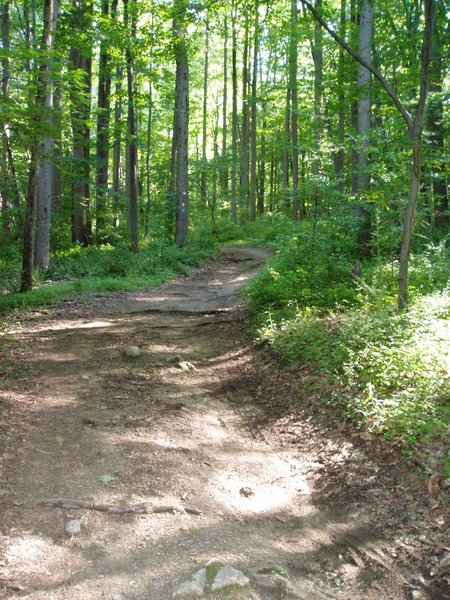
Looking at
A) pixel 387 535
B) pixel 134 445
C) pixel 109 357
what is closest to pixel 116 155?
pixel 109 357

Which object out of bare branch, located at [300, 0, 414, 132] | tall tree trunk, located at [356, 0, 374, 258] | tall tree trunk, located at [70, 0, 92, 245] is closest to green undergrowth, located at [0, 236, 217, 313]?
tall tree trunk, located at [70, 0, 92, 245]

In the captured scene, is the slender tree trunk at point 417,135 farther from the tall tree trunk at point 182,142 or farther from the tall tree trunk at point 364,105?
the tall tree trunk at point 182,142

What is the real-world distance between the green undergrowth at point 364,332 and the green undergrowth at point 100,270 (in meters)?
4.35

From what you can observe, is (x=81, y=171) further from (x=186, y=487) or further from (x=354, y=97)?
(x=186, y=487)

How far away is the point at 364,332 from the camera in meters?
6.01

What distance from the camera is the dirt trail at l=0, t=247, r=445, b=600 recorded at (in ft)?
10.0

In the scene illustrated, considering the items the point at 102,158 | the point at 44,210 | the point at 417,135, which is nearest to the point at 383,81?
the point at 417,135

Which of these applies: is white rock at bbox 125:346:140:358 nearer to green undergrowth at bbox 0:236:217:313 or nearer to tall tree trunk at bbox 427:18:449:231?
green undergrowth at bbox 0:236:217:313

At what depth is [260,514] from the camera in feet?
12.6

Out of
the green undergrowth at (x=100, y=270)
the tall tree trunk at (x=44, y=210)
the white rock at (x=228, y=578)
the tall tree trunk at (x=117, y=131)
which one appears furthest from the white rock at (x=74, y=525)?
the tall tree trunk at (x=117, y=131)

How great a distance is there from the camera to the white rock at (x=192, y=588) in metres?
2.77

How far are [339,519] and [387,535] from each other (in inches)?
16.3

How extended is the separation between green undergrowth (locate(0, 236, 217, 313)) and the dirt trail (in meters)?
3.42

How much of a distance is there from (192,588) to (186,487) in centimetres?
126
